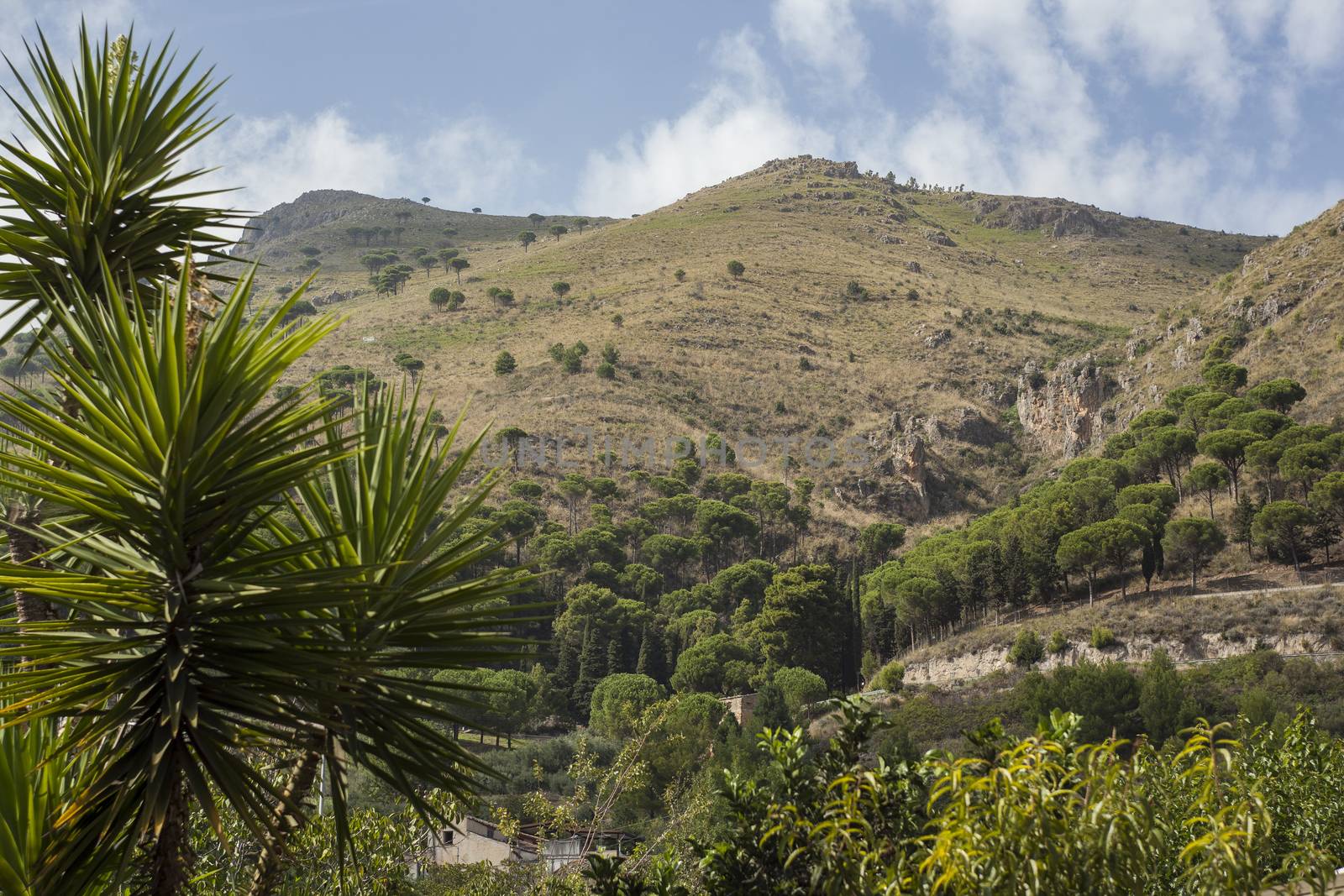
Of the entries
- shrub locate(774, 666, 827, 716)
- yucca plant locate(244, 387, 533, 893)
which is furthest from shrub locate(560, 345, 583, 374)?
yucca plant locate(244, 387, 533, 893)

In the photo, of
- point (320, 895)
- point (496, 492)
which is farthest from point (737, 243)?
point (320, 895)

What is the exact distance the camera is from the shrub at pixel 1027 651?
46.3m

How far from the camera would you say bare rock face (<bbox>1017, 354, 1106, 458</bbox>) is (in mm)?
78438

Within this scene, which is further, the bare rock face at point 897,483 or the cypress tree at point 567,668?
the bare rock face at point 897,483

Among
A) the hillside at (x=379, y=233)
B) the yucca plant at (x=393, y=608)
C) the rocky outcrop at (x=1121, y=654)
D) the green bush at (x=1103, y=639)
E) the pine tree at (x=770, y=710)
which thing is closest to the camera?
the yucca plant at (x=393, y=608)

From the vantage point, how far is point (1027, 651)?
153 feet

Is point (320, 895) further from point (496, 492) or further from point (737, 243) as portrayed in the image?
point (737, 243)

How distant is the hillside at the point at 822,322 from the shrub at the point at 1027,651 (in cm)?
2989

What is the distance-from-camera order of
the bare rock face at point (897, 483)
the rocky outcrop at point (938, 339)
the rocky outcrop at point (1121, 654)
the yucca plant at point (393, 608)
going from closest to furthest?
the yucca plant at point (393, 608) → the rocky outcrop at point (1121, 654) → the bare rock face at point (897, 483) → the rocky outcrop at point (938, 339)

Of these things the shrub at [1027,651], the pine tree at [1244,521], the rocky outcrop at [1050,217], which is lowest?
the shrub at [1027,651]

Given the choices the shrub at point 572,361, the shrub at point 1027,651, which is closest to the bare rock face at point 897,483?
the shrub at point 572,361

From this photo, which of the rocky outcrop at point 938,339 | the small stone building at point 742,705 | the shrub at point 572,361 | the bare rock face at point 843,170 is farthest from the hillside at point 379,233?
the small stone building at point 742,705

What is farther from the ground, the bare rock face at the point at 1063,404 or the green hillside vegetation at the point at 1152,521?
the bare rock face at the point at 1063,404

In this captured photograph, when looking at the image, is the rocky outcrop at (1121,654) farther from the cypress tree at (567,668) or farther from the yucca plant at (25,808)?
the yucca plant at (25,808)
